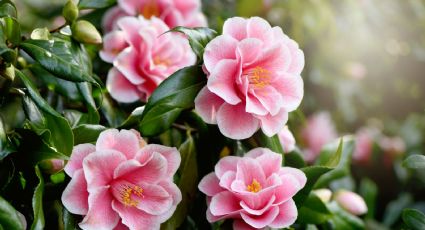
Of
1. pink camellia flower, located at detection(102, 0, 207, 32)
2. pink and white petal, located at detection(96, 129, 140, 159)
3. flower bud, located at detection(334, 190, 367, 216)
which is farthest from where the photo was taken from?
flower bud, located at detection(334, 190, 367, 216)

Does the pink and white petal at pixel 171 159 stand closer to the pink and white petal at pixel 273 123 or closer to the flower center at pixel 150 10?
the pink and white petal at pixel 273 123

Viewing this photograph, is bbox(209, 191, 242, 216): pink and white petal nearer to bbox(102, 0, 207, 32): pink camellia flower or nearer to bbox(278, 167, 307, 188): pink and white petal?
bbox(278, 167, 307, 188): pink and white petal

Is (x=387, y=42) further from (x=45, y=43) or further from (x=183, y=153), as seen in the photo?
(x=45, y=43)

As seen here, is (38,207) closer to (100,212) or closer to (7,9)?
(100,212)

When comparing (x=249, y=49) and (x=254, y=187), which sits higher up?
(x=249, y=49)

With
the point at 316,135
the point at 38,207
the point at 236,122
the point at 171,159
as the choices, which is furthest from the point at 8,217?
the point at 316,135

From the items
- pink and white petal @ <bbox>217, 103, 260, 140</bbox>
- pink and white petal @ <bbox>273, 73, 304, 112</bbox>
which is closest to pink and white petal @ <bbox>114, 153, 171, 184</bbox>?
pink and white petal @ <bbox>217, 103, 260, 140</bbox>

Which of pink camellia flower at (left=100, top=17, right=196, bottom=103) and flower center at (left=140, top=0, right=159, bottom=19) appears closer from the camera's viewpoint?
pink camellia flower at (left=100, top=17, right=196, bottom=103)

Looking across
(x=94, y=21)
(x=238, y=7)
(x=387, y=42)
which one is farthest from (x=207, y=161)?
(x=387, y=42)
